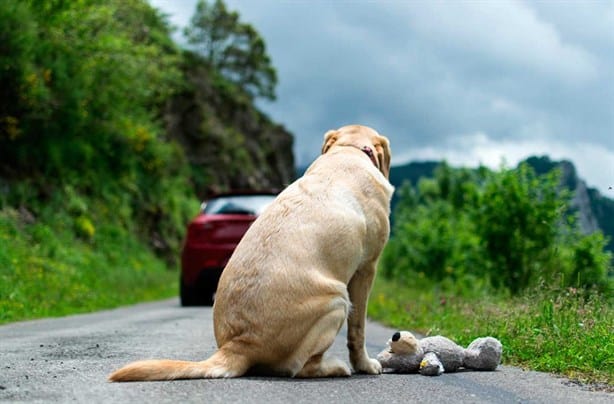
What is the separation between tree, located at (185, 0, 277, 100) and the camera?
6138 cm

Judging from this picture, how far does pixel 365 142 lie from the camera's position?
6055 millimetres

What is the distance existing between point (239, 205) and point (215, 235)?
643 mm

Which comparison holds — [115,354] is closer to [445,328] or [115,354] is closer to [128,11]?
[445,328]

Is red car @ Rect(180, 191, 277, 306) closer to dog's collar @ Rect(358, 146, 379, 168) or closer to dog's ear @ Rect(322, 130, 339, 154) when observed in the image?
dog's ear @ Rect(322, 130, 339, 154)

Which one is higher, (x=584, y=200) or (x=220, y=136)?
(x=220, y=136)

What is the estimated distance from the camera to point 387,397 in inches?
171

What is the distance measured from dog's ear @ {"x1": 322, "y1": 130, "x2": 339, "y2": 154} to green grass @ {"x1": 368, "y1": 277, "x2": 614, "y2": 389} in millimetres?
2052

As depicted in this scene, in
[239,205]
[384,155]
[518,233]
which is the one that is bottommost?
[518,233]

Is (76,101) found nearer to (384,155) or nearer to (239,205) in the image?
(239,205)

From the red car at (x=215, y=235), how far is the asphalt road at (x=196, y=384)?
20.5 ft

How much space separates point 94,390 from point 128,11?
22.9m

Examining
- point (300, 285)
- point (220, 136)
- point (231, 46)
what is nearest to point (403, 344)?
point (300, 285)

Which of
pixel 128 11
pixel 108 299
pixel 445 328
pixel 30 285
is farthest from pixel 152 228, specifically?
pixel 445 328

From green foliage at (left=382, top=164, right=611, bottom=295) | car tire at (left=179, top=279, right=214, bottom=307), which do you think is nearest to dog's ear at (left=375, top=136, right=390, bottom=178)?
green foliage at (left=382, top=164, right=611, bottom=295)
